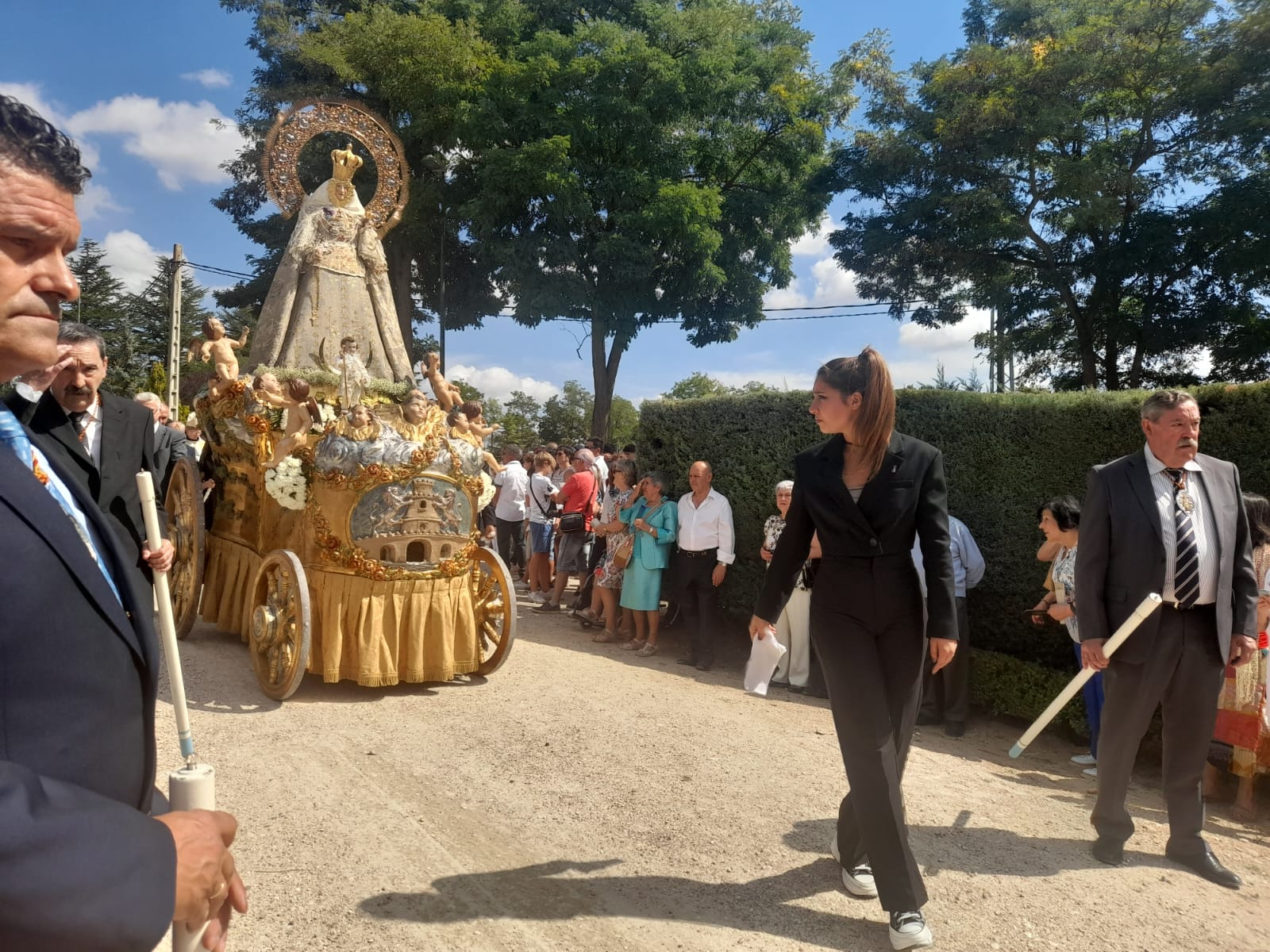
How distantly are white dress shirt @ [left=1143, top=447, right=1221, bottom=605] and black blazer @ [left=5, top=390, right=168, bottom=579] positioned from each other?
174 inches

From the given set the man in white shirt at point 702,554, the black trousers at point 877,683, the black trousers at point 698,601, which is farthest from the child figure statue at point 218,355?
the black trousers at point 877,683

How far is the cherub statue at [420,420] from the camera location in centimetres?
585

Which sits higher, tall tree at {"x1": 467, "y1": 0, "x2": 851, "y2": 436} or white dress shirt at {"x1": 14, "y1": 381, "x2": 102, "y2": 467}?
tall tree at {"x1": 467, "y1": 0, "x2": 851, "y2": 436}

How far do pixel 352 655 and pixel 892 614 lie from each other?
158 inches

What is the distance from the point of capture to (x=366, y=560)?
5832 millimetres

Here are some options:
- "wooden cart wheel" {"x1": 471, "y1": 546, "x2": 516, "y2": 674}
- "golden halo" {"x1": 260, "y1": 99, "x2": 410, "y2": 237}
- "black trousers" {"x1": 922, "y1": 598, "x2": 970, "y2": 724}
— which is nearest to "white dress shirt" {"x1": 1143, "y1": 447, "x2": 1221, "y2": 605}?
"black trousers" {"x1": 922, "y1": 598, "x2": 970, "y2": 724}

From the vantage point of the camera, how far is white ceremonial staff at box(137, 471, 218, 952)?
1.28 meters

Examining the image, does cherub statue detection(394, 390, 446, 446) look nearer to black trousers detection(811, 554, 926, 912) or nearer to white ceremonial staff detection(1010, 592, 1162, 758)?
black trousers detection(811, 554, 926, 912)

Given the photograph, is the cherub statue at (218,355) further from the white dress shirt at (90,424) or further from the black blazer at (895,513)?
the black blazer at (895,513)

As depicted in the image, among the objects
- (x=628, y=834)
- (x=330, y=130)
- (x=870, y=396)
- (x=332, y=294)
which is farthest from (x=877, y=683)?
(x=330, y=130)

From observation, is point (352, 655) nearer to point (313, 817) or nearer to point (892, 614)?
→ point (313, 817)

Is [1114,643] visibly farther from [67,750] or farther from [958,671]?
[67,750]

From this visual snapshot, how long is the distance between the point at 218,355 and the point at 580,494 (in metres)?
4.30

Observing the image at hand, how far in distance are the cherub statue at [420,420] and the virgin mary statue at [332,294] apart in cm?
249
